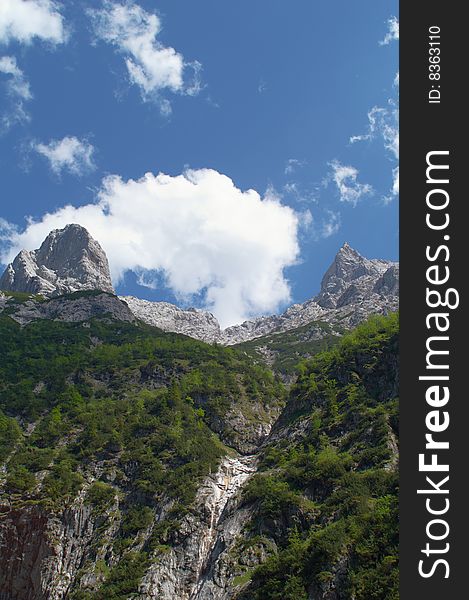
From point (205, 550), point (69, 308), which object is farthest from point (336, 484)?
point (69, 308)

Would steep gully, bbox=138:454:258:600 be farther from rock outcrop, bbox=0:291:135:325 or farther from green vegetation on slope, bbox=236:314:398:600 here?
rock outcrop, bbox=0:291:135:325

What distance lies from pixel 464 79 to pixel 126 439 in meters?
Answer: 84.9

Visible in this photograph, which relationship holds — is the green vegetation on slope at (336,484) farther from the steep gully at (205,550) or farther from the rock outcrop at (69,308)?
the rock outcrop at (69,308)

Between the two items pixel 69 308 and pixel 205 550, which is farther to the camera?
pixel 69 308

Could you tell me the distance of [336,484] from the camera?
223 feet

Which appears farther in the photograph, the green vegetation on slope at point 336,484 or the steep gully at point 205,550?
the steep gully at point 205,550

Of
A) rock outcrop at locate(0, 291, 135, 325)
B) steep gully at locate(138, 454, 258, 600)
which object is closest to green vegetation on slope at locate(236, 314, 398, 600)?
steep gully at locate(138, 454, 258, 600)

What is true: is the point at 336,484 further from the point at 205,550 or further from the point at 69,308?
the point at 69,308

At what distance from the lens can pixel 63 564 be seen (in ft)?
227

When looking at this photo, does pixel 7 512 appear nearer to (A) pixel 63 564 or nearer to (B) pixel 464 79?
(A) pixel 63 564

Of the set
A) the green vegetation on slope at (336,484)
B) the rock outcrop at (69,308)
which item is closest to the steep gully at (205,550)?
the green vegetation on slope at (336,484)

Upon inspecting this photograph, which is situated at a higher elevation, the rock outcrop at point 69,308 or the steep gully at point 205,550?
the rock outcrop at point 69,308

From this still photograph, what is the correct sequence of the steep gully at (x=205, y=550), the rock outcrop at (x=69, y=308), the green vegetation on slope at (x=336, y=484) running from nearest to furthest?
1. the green vegetation on slope at (x=336, y=484)
2. the steep gully at (x=205, y=550)
3. the rock outcrop at (x=69, y=308)

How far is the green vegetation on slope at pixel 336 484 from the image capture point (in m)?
51.0
